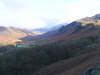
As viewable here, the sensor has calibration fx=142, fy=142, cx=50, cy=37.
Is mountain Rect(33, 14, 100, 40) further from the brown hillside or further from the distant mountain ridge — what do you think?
the brown hillside

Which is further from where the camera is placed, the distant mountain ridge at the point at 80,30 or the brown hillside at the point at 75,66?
the distant mountain ridge at the point at 80,30

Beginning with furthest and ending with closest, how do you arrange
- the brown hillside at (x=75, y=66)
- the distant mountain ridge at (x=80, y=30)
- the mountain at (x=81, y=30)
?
the distant mountain ridge at (x=80, y=30)
the mountain at (x=81, y=30)
the brown hillside at (x=75, y=66)

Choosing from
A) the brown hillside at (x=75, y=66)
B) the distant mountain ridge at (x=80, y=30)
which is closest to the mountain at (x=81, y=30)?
the distant mountain ridge at (x=80, y=30)

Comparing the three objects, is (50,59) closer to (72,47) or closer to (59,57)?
(59,57)

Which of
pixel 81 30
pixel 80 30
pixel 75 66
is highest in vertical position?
pixel 80 30

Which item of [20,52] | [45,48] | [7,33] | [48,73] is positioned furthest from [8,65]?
[7,33]

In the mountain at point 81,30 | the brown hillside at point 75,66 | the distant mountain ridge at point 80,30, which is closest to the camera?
the brown hillside at point 75,66

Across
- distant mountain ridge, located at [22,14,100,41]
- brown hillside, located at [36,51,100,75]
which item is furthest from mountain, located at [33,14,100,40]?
brown hillside, located at [36,51,100,75]

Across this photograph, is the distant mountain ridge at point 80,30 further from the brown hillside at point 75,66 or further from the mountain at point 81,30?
the brown hillside at point 75,66

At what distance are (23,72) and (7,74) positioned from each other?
3.39 meters

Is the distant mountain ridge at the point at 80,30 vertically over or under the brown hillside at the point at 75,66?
over

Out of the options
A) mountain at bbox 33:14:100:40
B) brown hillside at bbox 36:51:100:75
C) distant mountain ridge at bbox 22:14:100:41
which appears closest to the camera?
brown hillside at bbox 36:51:100:75

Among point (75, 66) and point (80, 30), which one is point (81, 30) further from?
point (75, 66)

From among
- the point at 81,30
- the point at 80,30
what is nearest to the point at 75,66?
the point at 81,30
